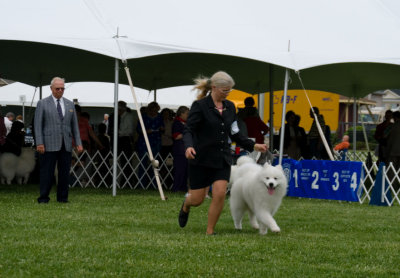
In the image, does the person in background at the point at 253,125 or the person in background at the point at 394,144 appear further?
the person in background at the point at 394,144

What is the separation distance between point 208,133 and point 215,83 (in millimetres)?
500

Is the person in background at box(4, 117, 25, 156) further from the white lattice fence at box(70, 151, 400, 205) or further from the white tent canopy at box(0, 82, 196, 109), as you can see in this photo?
the white tent canopy at box(0, 82, 196, 109)

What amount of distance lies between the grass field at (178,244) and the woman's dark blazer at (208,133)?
0.78 meters

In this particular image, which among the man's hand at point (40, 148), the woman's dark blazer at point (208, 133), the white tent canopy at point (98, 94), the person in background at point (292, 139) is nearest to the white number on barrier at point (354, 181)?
the person in background at point (292, 139)

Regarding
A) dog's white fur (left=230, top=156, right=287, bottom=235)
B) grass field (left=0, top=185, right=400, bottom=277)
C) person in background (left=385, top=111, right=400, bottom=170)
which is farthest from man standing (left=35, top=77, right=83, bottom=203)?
person in background (left=385, top=111, right=400, bottom=170)

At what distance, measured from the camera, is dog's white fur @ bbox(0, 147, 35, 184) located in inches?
575

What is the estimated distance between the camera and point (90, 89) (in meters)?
21.7

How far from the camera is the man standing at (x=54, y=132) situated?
10.1 metres

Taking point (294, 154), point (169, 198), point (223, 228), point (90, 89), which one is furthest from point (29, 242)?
point (90, 89)

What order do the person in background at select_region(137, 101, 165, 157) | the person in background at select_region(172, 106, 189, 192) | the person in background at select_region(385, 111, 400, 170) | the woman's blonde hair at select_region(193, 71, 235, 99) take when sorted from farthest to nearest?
the person in background at select_region(137, 101, 165, 157) → the person in background at select_region(385, 111, 400, 170) → the person in background at select_region(172, 106, 189, 192) → the woman's blonde hair at select_region(193, 71, 235, 99)

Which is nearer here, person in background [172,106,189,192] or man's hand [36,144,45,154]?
man's hand [36,144,45,154]

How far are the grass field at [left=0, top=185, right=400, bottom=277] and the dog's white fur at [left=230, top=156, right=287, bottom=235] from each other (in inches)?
8.2

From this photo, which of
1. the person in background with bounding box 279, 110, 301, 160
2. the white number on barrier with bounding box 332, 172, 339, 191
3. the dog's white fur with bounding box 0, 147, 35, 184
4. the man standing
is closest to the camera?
the man standing

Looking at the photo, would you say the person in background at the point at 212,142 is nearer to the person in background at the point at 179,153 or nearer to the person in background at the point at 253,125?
the person in background at the point at 179,153
